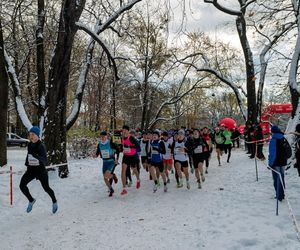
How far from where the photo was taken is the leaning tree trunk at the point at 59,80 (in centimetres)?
1088

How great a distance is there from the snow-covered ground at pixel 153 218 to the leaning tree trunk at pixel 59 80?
937 mm

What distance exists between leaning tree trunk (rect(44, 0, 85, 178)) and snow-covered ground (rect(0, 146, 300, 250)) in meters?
0.94

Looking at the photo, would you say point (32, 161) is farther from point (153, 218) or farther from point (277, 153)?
point (277, 153)

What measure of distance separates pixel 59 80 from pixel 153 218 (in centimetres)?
579

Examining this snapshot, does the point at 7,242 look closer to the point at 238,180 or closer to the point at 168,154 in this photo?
the point at 168,154

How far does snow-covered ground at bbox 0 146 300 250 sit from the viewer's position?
19.6 ft

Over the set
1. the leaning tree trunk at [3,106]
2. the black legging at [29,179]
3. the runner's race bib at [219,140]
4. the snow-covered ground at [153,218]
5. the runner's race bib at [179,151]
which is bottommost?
the snow-covered ground at [153,218]

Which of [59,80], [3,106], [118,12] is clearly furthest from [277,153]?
[3,106]

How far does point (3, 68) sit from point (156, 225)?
979cm

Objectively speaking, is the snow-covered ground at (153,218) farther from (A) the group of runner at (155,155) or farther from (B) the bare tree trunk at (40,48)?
(B) the bare tree trunk at (40,48)

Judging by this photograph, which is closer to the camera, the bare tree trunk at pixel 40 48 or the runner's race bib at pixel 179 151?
the runner's race bib at pixel 179 151

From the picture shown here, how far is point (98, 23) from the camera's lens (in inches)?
496

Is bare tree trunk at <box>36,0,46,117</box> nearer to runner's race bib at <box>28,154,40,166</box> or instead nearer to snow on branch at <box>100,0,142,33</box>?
snow on branch at <box>100,0,142,33</box>

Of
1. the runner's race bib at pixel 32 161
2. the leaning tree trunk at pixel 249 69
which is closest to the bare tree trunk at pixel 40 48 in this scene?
the runner's race bib at pixel 32 161
